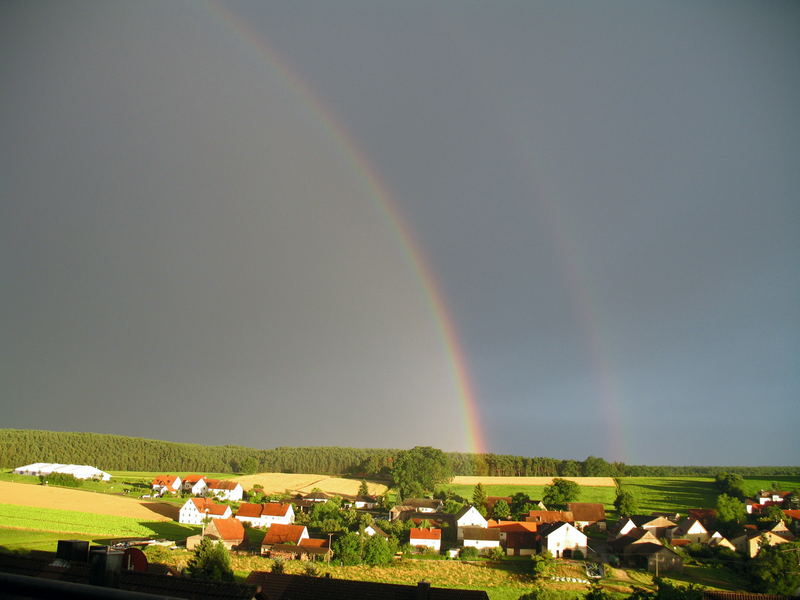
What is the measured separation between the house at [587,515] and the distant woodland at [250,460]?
47.9 metres

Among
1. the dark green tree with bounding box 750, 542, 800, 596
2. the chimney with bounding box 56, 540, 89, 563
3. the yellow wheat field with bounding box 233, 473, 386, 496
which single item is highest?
the chimney with bounding box 56, 540, 89, 563

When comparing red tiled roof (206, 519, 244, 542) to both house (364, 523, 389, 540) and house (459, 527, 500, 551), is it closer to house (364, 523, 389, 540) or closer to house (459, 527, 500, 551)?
house (364, 523, 389, 540)

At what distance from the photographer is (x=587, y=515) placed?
59.0 metres

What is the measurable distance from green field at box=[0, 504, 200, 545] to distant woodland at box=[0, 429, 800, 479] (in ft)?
204

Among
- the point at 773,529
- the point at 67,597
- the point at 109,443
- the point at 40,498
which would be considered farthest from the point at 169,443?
the point at 67,597

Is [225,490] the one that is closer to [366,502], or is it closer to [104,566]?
[366,502]

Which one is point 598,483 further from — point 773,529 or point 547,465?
point 773,529

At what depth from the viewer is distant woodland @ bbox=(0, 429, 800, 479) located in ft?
362

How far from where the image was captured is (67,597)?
2.14 meters

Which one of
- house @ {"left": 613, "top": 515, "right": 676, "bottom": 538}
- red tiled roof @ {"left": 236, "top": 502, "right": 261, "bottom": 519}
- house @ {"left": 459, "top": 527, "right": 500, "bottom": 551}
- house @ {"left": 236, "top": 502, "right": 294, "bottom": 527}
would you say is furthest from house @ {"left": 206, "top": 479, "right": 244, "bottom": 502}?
house @ {"left": 613, "top": 515, "right": 676, "bottom": 538}

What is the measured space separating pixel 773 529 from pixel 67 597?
56.9 meters

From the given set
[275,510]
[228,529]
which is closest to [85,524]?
[228,529]

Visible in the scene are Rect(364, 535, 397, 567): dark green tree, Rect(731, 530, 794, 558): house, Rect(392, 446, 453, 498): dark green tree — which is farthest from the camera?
Rect(392, 446, 453, 498): dark green tree

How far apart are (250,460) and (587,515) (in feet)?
278
